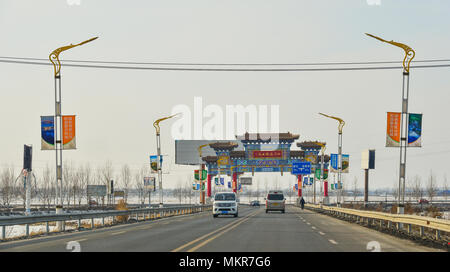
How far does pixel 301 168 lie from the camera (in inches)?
3762

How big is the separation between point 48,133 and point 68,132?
1.07 meters

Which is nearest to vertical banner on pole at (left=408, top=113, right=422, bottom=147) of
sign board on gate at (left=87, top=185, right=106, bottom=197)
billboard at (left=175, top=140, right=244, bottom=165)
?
sign board on gate at (left=87, top=185, right=106, bottom=197)

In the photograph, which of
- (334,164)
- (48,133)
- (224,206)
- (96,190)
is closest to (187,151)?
(96,190)

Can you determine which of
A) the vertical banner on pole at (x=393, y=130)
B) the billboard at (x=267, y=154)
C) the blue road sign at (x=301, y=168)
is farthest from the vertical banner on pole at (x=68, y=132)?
the billboard at (x=267, y=154)

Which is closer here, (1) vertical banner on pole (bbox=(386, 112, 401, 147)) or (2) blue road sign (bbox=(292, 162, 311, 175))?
(1) vertical banner on pole (bbox=(386, 112, 401, 147))

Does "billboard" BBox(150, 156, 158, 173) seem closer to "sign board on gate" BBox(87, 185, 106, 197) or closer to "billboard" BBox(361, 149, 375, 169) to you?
"billboard" BBox(361, 149, 375, 169)

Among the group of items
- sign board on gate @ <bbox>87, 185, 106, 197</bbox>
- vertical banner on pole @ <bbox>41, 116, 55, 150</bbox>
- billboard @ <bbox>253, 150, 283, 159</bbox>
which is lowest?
sign board on gate @ <bbox>87, 185, 106, 197</bbox>

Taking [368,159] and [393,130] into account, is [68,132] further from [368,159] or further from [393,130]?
[368,159]

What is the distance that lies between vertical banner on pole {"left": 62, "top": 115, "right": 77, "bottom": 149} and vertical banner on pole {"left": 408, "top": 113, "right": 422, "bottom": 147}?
17951 mm

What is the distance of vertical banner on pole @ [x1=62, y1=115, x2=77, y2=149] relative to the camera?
31188 millimetres

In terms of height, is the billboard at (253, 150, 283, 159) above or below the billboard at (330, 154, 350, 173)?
above

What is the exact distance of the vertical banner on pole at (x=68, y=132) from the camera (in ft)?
102
